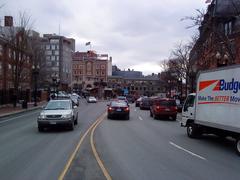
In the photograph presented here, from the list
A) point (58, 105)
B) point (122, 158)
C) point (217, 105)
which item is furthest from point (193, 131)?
point (58, 105)

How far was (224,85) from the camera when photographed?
1436cm

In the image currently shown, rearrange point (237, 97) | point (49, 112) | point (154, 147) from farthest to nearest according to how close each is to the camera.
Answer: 1. point (49, 112)
2. point (154, 147)
3. point (237, 97)

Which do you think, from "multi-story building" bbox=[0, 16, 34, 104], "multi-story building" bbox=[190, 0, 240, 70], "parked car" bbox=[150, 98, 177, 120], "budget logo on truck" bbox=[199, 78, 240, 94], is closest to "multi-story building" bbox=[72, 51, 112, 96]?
"multi-story building" bbox=[0, 16, 34, 104]

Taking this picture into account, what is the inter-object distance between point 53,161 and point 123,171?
245cm

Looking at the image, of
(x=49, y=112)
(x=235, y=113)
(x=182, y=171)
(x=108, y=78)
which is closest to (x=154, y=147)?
(x=235, y=113)

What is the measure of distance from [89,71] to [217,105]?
455 ft

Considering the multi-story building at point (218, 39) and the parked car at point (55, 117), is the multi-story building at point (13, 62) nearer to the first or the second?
the multi-story building at point (218, 39)

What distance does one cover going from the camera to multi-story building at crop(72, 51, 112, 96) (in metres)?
151

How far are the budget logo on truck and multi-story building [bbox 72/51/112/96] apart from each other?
131402 millimetres

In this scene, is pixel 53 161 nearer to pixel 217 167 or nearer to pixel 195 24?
pixel 217 167

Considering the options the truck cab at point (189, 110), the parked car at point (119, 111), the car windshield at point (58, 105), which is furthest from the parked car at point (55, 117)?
the parked car at point (119, 111)

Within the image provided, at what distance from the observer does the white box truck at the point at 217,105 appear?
13.4 m

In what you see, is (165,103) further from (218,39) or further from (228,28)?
(228,28)

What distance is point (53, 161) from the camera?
1087 centimetres
